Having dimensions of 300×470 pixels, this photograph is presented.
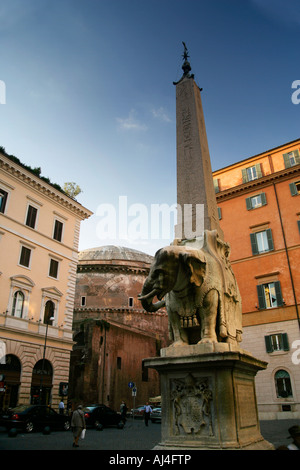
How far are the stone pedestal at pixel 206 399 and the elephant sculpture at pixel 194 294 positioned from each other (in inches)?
11.2

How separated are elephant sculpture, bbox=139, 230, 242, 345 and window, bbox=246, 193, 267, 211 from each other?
1718 cm

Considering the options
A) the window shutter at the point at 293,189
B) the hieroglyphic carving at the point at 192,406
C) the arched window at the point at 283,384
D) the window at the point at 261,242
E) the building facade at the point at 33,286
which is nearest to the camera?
the hieroglyphic carving at the point at 192,406

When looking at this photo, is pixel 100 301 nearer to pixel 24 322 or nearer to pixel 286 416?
pixel 24 322

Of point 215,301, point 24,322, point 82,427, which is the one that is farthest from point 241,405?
point 24,322

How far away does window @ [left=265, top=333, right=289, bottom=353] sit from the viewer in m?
17.6

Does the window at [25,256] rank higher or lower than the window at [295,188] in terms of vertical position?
lower

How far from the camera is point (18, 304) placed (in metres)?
Answer: 19.5

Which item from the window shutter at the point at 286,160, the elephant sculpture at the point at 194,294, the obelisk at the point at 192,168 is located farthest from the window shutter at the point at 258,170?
the elephant sculpture at the point at 194,294

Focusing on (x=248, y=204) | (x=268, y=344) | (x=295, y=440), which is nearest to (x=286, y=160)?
(x=248, y=204)

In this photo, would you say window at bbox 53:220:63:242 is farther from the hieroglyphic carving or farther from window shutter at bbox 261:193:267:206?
the hieroglyphic carving

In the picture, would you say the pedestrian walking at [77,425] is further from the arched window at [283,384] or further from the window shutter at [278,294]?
the window shutter at [278,294]

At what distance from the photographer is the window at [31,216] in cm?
2164

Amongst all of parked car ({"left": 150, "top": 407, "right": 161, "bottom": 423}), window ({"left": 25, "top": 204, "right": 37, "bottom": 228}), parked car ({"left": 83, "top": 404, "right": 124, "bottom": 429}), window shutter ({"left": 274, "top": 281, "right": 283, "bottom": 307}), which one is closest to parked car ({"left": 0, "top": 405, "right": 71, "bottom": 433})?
parked car ({"left": 83, "top": 404, "right": 124, "bottom": 429})
